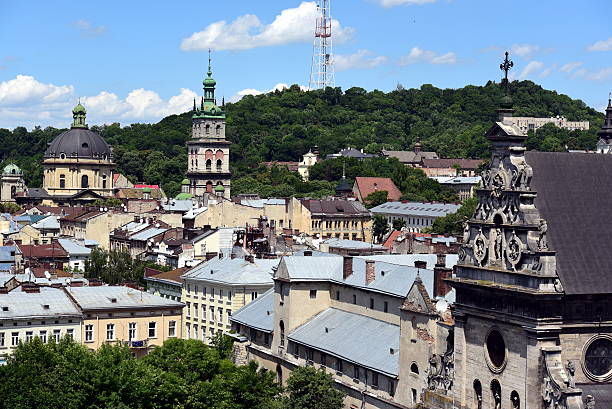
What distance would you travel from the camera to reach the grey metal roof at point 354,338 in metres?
64.6

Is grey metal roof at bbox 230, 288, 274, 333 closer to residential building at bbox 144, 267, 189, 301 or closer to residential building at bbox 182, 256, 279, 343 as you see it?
residential building at bbox 182, 256, 279, 343

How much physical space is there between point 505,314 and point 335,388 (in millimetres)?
17104

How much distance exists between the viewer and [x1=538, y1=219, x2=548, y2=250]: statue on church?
51.0 meters

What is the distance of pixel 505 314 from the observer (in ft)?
171

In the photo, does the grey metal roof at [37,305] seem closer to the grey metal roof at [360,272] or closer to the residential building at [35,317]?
the residential building at [35,317]

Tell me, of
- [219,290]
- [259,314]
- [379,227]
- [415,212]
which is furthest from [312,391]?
[415,212]

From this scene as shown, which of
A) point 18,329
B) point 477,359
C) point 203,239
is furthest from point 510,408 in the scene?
point 203,239

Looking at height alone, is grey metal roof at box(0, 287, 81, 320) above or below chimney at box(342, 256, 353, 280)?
below

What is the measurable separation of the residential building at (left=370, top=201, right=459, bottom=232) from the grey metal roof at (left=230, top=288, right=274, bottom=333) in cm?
9302

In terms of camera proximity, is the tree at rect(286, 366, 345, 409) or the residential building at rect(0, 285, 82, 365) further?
the residential building at rect(0, 285, 82, 365)

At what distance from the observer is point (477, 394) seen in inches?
2176

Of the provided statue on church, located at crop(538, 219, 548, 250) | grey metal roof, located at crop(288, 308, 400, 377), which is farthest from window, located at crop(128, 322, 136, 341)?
statue on church, located at crop(538, 219, 548, 250)

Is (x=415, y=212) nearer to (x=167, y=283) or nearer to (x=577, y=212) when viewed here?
(x=167, y=283)

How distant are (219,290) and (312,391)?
26.3m
